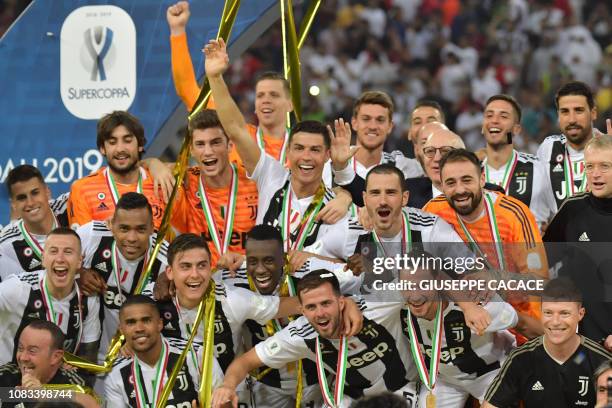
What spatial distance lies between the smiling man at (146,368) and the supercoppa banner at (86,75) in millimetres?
2683

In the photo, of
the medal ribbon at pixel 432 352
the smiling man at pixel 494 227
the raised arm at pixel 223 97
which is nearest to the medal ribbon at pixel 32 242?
the raised arm at pixel 223 97

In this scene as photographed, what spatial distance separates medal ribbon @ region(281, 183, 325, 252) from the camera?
8.77 metres

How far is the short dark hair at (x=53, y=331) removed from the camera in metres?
8.17

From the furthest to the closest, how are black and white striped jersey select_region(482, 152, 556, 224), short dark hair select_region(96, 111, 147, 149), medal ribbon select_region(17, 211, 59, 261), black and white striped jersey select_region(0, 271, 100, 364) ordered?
black and white striped jersey select_region(482, 152, 556, 224), short dark hair select_region(96, 111, 147, 149), medal ribbon select_region(17, 211, 59, 261), black and white striped jersey select_region(0, 271, 100, 364)

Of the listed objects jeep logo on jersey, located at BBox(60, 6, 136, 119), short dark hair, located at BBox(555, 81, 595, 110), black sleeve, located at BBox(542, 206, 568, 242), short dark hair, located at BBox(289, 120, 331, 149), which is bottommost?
black sleeve, located at BBox(542, 206, 568, 242)

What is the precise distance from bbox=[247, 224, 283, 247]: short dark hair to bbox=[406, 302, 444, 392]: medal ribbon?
92 centimetres

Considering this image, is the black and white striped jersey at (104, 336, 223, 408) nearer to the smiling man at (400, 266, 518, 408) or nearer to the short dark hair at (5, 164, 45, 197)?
the smiling man at (400, 266, 518, 408)

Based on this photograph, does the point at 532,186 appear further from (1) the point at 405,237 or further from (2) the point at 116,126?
(2) the point at 116,126

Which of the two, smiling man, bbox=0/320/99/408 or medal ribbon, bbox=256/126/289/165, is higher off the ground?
medal ribbon, bbox=256/126/289/165

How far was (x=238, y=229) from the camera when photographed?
356 inches

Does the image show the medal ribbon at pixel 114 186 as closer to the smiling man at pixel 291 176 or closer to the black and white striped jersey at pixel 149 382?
the smiling man at pixel 291 176

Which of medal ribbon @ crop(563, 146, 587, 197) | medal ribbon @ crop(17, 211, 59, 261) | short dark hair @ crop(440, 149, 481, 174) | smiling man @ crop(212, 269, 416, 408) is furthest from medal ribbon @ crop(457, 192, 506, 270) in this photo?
medal ribbon @ crop(17, 211, 59, 261)

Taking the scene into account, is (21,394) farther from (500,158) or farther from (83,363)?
(500,158)

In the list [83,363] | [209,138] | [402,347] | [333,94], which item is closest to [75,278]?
[83,363]
